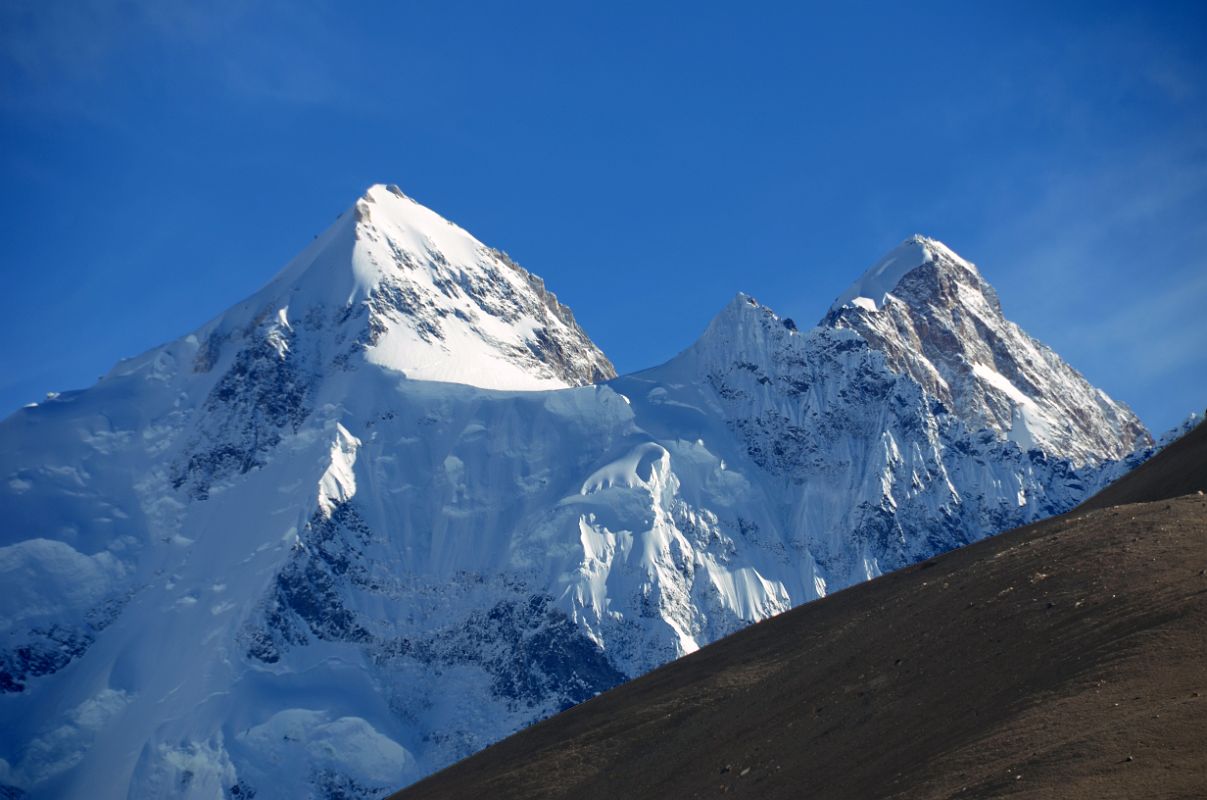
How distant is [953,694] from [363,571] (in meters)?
143

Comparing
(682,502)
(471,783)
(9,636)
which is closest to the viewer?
(471,783)

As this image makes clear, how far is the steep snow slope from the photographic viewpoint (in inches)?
6250

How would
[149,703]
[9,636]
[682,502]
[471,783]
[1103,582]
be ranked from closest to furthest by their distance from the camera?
[1103,582], [471,783], [149,703], [9,636], [682,502]

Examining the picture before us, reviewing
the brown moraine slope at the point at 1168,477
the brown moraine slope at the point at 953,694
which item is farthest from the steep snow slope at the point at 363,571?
the brown moraine slope at the point at 1168,477

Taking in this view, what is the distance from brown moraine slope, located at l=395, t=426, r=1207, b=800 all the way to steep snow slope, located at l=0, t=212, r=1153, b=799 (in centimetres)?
10528

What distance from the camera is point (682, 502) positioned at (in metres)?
187

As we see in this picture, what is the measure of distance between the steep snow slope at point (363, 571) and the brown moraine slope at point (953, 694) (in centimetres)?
10528

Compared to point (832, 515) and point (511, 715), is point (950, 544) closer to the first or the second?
point (832, 515)

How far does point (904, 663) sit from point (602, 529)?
13409 cm

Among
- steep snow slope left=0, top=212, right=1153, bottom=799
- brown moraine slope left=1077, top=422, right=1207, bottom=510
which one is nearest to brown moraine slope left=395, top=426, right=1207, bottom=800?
brown moraine slope left=1077, top=422, right=1207, bottom=510

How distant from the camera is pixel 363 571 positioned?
17775cm

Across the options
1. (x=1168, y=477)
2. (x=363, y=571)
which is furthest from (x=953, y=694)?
(x=363, y=571)

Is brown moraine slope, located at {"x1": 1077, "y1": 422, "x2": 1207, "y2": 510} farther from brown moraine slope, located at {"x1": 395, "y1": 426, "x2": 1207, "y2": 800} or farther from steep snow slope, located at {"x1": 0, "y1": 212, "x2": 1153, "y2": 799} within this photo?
steep snow slope, located at {"x1": 0, "y1": 212, "x2": 1153, "y2": 799}

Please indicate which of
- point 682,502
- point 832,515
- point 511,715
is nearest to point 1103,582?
point 511,715
